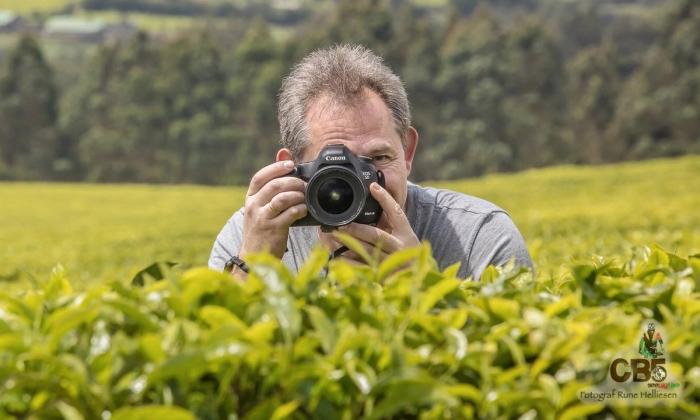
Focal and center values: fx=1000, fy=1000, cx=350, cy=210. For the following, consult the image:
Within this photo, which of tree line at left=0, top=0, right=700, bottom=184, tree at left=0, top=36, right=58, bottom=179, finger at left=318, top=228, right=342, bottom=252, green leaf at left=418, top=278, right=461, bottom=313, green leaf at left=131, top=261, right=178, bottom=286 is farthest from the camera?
tree at left=0, top=36, right=58, bottom=179

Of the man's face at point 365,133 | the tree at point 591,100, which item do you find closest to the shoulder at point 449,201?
the man's face at point 365,133

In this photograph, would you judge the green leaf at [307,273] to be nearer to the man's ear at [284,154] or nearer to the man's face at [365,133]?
the man's face at [365,133]

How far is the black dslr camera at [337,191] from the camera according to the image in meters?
2.73

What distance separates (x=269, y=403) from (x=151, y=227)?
583 inches

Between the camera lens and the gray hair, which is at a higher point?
the gray hair

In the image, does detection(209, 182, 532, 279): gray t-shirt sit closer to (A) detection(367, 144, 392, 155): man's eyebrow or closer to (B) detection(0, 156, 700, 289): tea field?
(B) detection(0, 156, 700, 289): tea field

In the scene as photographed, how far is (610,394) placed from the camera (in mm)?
1447

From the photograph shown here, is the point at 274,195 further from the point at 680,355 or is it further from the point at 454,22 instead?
the point at 454,22

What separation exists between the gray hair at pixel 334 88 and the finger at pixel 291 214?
479mm

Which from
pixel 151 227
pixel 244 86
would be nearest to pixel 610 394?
pixel 151 227

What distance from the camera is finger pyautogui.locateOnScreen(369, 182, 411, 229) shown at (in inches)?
109

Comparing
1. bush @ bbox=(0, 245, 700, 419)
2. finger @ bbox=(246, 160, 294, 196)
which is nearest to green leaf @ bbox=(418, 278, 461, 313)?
bush @ bbox=(0, 245, 700, 419)

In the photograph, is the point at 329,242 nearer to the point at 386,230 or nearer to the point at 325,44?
the point at 386,230

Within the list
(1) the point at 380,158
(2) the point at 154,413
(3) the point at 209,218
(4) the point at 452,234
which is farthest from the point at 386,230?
(3) the point at 209,218
